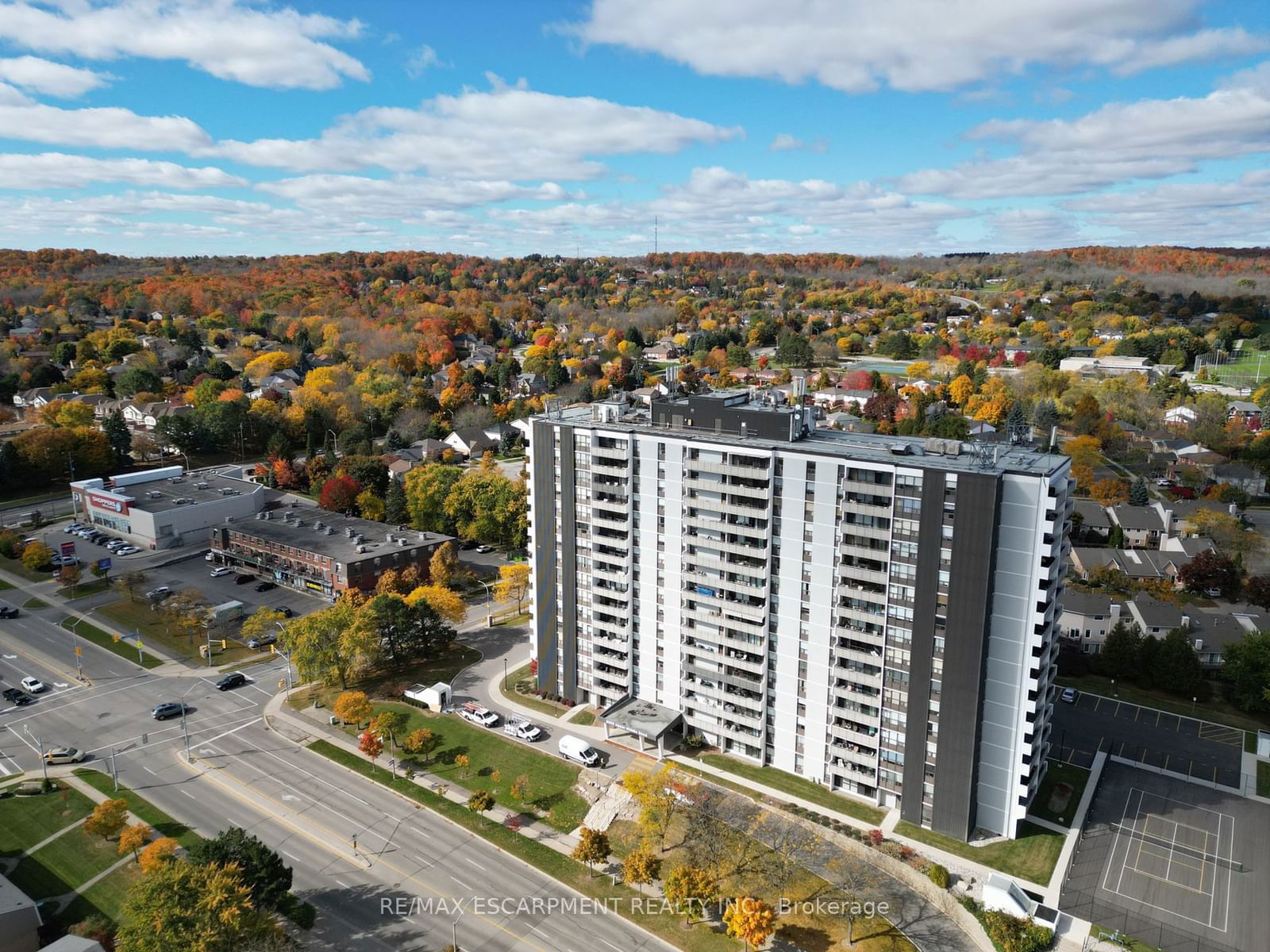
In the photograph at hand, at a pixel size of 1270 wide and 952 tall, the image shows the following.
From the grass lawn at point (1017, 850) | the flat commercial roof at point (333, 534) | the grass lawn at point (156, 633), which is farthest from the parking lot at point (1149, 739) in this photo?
the grass lawn at point (156, 633)

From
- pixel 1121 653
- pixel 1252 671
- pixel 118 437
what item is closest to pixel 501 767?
pixel 1121 653

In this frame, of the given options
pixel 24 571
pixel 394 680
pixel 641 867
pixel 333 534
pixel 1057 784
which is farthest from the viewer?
pixel 24 571

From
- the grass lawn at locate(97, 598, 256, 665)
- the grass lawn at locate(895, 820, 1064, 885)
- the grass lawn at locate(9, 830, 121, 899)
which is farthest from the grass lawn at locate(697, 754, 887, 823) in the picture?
the grass lawn at locate(97, 598, 256, 665)

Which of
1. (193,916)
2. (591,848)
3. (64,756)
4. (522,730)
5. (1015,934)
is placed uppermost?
(193,916)

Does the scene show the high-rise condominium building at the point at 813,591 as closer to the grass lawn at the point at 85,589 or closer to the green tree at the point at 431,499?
the green tree at the point at 431,499

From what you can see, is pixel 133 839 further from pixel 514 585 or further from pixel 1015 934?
pixel 1015 934

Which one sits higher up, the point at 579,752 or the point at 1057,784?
the point at 579,752

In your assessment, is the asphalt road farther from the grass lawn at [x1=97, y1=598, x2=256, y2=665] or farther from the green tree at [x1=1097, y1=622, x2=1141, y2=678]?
the green tree at [x1=1097, y1=622, x2=1141, y2=678]
